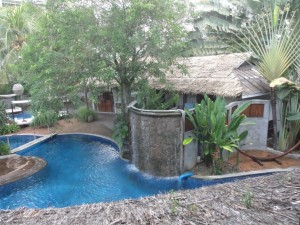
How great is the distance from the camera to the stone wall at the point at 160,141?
30.5ft

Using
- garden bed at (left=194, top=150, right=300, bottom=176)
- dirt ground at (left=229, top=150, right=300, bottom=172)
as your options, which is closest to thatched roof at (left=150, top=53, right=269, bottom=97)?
dirt ground at (left=229, top=150, right=300, bottom=172)

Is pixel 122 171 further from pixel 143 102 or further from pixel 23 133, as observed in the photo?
pixel 23 133

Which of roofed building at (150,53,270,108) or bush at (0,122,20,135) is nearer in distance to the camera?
roofed building at (150,53,270,108)

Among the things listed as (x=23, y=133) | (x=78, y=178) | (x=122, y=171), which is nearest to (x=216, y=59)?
(x=122, y=171)

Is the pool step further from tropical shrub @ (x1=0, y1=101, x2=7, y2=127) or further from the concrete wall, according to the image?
the concrete wall

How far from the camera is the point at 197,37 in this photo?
15523mm

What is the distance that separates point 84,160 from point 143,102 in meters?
3.88

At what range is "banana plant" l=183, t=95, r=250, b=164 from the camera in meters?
8.88

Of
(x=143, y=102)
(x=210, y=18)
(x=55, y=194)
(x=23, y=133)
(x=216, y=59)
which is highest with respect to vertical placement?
(x=210, y=18)

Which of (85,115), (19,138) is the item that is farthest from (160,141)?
(19,138)

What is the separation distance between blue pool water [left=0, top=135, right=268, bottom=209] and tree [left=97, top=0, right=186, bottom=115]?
3.87 meters

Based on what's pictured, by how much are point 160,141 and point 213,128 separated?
1981 millimetres

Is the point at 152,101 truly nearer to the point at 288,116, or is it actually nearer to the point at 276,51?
the point at 276,51

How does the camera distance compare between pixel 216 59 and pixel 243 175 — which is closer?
pixel 243 175
